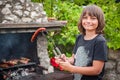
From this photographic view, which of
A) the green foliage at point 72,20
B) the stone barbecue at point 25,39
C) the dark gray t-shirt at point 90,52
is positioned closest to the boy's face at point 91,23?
the dark gray t-shirt at point 90,52

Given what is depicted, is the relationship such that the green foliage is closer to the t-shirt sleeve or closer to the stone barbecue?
the stone barbecue

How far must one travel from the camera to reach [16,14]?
4891 millimetres

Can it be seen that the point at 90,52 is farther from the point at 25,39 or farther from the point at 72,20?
the point at 72,20

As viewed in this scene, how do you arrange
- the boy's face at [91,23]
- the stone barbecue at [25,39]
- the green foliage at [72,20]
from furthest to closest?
the green foliage at [72,20] → the stone barbecue at [25,39] → the boy's face at [91,23]

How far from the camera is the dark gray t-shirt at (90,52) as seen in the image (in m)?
2.55

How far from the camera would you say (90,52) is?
8.62 feet

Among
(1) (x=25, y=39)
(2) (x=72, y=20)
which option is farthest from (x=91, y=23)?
(2) (x=72, y=20)

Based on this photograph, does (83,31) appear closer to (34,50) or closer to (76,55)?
(76,55)

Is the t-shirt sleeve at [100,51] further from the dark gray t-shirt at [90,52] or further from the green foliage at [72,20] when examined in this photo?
the green foliage at [72,20]

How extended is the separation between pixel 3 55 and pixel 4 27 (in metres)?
1.20

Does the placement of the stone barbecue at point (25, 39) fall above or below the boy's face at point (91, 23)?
below

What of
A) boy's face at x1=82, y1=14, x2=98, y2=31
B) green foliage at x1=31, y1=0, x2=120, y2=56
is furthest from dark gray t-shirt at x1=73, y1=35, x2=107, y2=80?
green foliage at x1=31, y1=0, x2=120, y2=56

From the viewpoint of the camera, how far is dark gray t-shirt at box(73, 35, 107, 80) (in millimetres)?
2549

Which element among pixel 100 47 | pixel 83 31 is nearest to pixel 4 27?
pixel 83 31
